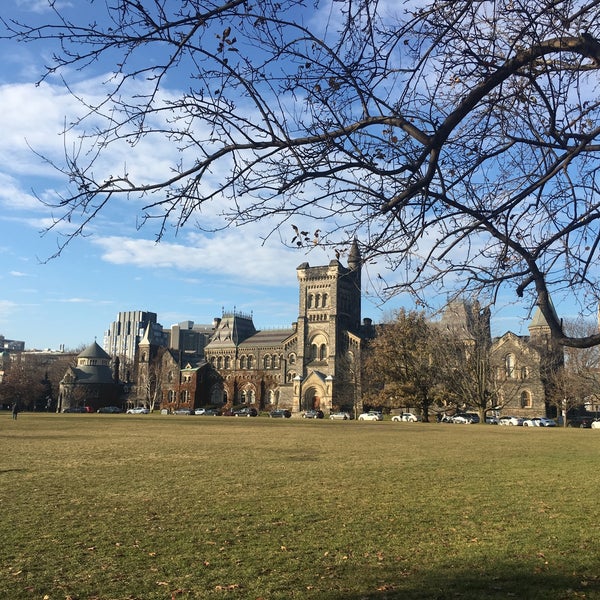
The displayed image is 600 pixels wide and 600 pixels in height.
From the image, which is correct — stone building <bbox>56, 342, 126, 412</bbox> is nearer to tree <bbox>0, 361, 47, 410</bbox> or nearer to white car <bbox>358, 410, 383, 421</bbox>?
tree <bbox>0, 361, 47, 410</bbox>

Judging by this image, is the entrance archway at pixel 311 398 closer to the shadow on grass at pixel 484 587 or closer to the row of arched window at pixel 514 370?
the row of arched window at pixel 514 370

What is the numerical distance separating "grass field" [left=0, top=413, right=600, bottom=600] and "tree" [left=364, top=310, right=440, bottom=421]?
3568cm

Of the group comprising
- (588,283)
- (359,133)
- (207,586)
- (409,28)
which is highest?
(409,28)

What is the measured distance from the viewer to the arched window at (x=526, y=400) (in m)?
70.5

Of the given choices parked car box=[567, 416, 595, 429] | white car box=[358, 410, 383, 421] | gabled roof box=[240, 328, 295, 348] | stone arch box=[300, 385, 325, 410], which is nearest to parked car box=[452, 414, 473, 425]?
white car box=[358, 410, 383, 421]

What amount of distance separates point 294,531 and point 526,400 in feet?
223

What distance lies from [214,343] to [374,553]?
300 ft

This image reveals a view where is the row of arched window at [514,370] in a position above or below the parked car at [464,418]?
above

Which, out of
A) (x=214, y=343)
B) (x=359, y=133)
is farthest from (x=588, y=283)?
(x=214, y=343)

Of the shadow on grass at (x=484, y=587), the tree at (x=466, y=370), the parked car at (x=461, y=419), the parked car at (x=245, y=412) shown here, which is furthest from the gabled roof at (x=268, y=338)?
the shadow on grass at (x=484, y=587)

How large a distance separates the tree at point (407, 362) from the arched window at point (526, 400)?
20385 millimetres

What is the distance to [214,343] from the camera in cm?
9775

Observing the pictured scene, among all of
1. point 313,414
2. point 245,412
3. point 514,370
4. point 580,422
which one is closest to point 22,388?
point 245,412

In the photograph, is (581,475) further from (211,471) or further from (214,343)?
(214,343)
